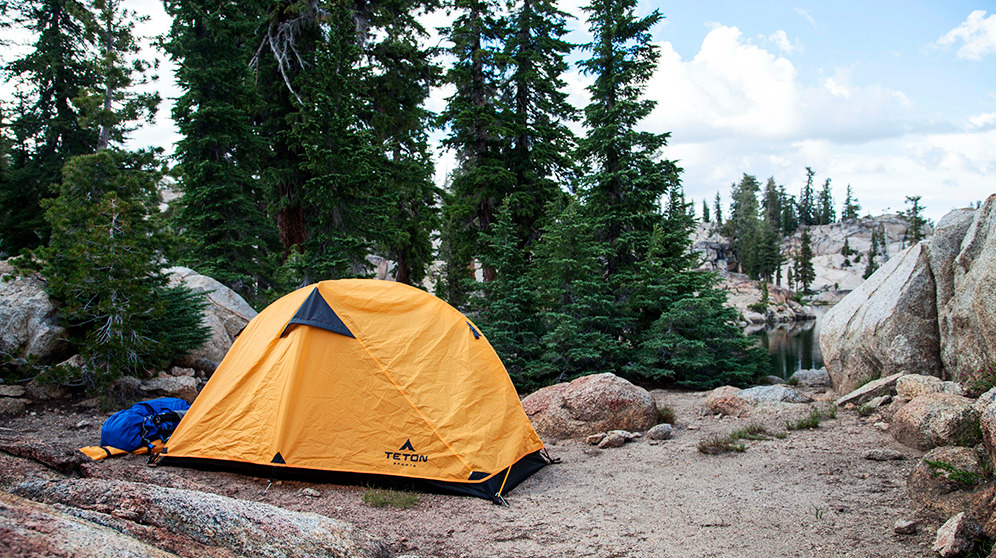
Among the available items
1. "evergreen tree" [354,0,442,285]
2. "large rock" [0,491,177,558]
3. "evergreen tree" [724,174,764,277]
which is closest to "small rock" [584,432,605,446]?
"large rock" [0,491,177,558]

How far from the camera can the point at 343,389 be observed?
5918 millimetres

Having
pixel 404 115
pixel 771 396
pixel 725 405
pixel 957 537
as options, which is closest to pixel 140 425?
pixel 957 537

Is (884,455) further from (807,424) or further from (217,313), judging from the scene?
(217,313)

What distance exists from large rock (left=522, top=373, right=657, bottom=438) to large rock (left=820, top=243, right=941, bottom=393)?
431 centimetres

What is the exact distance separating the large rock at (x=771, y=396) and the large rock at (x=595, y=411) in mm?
2072

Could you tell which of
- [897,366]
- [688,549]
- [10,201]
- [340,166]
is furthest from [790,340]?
[10,201]

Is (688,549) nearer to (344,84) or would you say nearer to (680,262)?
(680,262)

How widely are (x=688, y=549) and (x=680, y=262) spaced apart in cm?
1046

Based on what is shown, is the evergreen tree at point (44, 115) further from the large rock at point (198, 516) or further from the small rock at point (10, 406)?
the large rock at point (198, 516)

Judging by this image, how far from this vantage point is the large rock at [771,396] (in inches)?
355

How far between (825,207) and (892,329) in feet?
389

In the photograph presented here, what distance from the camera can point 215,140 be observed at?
551 inches

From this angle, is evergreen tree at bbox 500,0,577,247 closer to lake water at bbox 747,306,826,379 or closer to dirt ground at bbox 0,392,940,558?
lake water at bbox 747,306,826,379

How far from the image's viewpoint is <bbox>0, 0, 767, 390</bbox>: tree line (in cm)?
973
